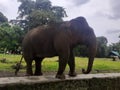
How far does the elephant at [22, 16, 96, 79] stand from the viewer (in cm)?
481

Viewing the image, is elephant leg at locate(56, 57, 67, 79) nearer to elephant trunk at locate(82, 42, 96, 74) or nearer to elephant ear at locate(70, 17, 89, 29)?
elephant trunk at locate(82, 42, 96, 74)

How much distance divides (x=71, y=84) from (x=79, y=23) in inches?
41.2

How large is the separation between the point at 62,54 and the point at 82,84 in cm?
66

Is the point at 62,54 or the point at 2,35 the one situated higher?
the point at 2,35

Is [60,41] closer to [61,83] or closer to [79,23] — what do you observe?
[79,23]

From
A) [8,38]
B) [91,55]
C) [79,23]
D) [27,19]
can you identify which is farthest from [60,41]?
[27,19]

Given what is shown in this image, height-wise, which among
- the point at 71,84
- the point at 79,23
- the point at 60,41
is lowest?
the point at 71,84

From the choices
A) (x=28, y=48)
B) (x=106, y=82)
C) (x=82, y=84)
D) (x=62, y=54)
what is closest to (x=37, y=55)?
(x=28, y=48)

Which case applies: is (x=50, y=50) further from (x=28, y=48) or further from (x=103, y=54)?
(x=103, y=54)

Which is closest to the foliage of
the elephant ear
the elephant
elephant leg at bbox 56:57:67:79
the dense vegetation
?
the dense vegetation

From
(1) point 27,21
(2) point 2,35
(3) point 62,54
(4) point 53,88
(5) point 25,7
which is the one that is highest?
(5) point 25,7

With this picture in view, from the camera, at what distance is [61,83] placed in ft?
15.5

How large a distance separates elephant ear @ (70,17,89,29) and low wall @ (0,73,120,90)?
2.87 ft

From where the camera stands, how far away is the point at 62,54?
4.75m
